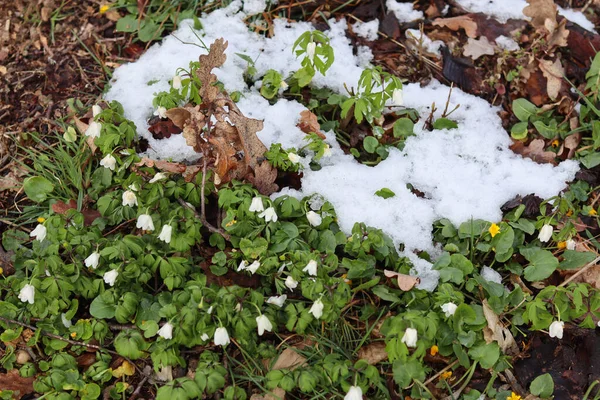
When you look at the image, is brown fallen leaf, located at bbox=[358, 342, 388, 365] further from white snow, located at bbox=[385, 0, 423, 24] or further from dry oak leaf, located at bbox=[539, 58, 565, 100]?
white snow, located at bbox=[385, 0, 423, 24]

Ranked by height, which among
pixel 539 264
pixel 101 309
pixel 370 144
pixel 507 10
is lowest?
pixel 101 309

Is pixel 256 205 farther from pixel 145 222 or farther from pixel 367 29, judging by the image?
pixel 367 29

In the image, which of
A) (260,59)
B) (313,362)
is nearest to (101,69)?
(260,59)

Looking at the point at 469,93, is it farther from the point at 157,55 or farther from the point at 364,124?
the point at 157,55

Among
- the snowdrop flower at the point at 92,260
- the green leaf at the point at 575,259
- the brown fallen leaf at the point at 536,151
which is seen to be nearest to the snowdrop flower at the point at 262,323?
the snowdrop flower at the point at 92,260

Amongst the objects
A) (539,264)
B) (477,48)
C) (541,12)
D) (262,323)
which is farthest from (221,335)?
(541,12)
